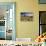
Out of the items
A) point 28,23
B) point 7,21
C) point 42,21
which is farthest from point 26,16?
point 7,21

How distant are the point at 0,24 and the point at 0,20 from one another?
5.2 inches

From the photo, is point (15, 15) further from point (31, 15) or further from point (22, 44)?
point (22, 44)

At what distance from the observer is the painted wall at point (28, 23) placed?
450cm

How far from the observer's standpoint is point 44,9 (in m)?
4.45

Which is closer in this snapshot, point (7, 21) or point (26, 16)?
point (26, 16)

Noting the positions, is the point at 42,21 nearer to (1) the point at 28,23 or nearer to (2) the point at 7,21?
(1) the point at 28,23

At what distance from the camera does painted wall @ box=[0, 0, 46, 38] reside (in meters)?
4.50

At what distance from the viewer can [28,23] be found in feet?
14.9

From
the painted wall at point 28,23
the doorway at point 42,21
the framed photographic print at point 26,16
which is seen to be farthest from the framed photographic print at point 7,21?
the doorway at point 42,21

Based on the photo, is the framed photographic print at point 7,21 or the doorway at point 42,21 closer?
the doorway at point 42,21

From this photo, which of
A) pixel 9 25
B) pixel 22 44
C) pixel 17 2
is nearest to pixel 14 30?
pixel 9 25

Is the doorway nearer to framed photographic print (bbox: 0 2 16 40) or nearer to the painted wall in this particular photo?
the painted wall

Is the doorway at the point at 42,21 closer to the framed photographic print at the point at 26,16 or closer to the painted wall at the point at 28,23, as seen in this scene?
the painted wall at the point at 28,23

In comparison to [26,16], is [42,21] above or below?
below
